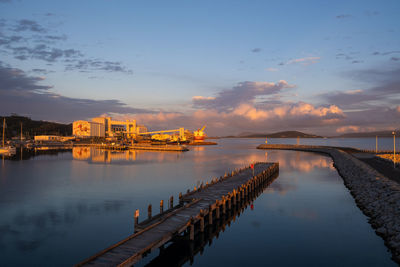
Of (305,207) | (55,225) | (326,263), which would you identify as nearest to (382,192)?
(305,207)

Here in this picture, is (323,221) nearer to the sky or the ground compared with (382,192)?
nearer to the ground

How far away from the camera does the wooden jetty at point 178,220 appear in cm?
1246

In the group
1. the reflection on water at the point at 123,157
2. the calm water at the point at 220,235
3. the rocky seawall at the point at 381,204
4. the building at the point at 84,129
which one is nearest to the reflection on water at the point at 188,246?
the calm water at the point at 220,235

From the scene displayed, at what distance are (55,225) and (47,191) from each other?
14.1 m

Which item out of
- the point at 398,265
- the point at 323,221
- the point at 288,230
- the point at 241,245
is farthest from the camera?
the point at 323,221

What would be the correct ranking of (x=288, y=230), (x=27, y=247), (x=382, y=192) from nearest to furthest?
1. (x=27, y=247)
2. (x=288, y=230)
3. (x=382, y=192)

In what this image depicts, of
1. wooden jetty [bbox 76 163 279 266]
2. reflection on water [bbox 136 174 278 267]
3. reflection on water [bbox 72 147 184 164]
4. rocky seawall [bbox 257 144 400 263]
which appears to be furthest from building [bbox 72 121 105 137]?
reflection on water [bbox 136 174 278 267]

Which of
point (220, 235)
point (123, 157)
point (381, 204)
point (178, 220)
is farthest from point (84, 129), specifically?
point (381, 204)

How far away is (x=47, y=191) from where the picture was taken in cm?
3362

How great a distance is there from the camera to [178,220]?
17.9 metres

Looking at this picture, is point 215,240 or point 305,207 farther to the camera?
point 305,207

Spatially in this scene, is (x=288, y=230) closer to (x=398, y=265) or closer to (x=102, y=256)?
(x=398, y=265)

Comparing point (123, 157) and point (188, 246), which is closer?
point (188, 246)

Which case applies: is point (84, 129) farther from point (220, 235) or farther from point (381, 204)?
point (381, 204)
